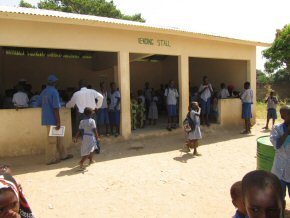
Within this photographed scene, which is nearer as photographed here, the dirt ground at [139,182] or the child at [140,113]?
the dirt ground at [139,182]

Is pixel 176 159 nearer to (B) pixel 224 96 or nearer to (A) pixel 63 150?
(A) pixel 63 150

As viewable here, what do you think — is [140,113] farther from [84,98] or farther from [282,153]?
[282,153]

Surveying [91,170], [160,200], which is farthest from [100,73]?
[160,200]

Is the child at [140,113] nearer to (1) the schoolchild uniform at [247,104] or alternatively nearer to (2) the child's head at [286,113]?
(1) the schoolchild uniform at [247,104]

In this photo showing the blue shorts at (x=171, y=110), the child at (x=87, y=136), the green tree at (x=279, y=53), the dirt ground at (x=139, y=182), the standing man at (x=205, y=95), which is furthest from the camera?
the green tree at (x=279, y=53)

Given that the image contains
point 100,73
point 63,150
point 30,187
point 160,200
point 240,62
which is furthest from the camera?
point 100,73

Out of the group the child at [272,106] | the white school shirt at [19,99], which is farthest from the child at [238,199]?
the child at [272,106]

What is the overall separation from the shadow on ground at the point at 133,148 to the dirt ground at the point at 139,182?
2cm

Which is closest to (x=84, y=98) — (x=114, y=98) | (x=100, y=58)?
(x=114, y=98)

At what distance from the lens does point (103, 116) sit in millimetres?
9148

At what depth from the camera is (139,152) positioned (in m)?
8.02

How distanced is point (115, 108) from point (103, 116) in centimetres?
47

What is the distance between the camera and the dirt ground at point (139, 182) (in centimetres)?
448

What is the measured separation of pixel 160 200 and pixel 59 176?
2171 mm
